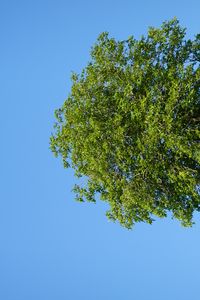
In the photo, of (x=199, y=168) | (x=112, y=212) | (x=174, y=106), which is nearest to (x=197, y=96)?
(x=174, y=106)

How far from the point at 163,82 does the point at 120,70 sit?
490cm

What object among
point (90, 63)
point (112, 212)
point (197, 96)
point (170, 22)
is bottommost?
point (112, 212)

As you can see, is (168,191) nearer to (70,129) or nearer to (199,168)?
(199,168)

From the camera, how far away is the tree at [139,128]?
4622cm

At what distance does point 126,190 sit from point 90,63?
13.6 m

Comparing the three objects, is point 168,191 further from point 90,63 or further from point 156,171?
point 90,63

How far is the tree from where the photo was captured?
152 feet

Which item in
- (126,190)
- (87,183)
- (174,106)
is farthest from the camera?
(87,183)

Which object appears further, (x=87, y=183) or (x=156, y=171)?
(x=87, y=183)

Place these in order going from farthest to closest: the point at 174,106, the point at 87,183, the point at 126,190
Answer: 1. the point at 87,183
2. the point at 126,190
3. the point at 174,106

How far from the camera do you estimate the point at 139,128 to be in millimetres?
47812

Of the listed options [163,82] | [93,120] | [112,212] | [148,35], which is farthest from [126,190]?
[148,35]

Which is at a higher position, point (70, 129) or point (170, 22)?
point (170, 22)

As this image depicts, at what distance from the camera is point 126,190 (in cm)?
4916
